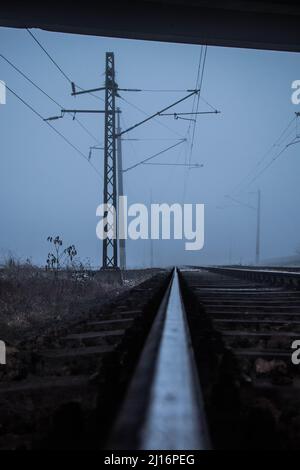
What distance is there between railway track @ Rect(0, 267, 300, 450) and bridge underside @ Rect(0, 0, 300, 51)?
6.35 m

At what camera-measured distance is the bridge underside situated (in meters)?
8.88

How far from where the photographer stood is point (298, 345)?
12.2 ft

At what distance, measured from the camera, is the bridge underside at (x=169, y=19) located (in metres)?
8.88

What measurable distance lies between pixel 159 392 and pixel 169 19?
353 inches

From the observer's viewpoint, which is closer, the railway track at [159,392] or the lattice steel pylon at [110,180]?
the railway track at [159,392]

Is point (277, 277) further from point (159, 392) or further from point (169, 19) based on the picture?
point (159, 392)

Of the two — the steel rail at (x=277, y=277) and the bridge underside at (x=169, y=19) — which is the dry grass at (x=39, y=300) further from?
the bridge underside at (x=169, y=19)

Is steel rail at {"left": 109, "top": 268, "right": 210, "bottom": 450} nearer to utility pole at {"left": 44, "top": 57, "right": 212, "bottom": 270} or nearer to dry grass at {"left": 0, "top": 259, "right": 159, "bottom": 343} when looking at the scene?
dry grass at {"left": 0, "top": 259, "right": 159, "bottom": 343}

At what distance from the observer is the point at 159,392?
4.32 ft

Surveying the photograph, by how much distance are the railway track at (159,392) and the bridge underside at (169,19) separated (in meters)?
6.35

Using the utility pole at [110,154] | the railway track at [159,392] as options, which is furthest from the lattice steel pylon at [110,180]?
the railway track at [159,392]

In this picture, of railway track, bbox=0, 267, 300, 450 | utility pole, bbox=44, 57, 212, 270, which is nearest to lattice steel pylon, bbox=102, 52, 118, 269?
utility pole, bbox=44, 57, 212, 270

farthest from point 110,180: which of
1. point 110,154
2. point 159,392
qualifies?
point 159,392
